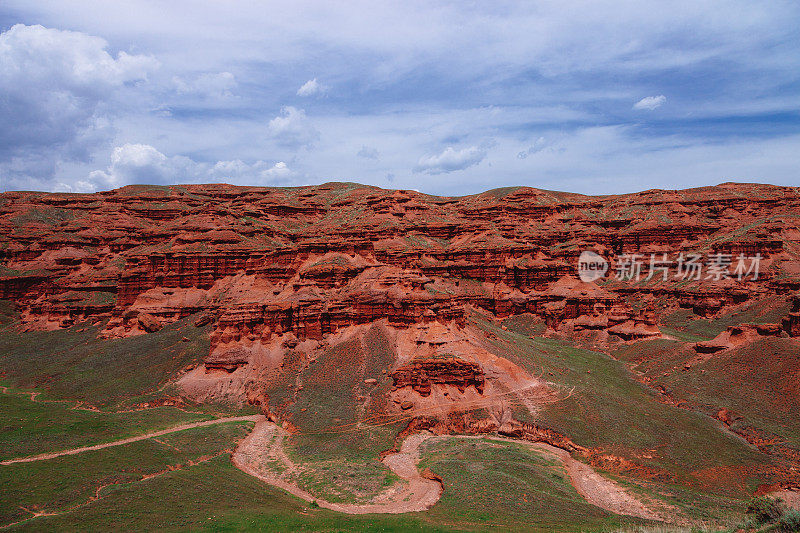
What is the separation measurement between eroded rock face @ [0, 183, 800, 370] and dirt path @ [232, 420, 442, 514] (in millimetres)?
13827

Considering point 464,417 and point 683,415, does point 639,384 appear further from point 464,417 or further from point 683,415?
point 464,417

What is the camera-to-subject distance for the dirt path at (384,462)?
94.0ft

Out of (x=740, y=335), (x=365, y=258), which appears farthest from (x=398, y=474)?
(x=740, y=335)

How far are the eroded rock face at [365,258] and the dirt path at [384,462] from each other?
13.8 m

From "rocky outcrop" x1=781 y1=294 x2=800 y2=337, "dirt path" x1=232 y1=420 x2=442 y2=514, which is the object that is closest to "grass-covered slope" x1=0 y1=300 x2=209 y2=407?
"dirt path" x1=232 y1=420 x2=442 y2=514

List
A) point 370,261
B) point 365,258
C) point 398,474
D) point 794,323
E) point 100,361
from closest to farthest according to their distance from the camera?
point 398,474 < point 794,323 < point 100,361 < point 370,261 < point 365,258

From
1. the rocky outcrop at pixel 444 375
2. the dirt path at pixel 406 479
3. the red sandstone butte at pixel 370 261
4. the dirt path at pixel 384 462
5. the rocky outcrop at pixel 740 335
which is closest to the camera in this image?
the dirt path at pixel 406 479

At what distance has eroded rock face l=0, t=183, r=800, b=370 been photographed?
55131mm

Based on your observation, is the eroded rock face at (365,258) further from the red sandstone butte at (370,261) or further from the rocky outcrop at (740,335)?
the rocky outcrop at (740,335)

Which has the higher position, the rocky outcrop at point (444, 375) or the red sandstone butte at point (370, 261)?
the red sandstone butte at point (370, 261)

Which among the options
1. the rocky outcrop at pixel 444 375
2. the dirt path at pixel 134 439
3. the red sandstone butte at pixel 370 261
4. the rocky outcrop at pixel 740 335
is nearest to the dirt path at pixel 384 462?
the dirt path at pixel 134 439

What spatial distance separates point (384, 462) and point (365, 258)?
37.0m

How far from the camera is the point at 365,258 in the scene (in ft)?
225

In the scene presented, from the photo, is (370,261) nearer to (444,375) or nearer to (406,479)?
(444,375)
